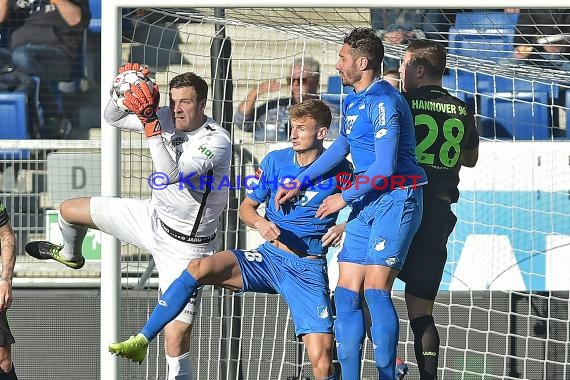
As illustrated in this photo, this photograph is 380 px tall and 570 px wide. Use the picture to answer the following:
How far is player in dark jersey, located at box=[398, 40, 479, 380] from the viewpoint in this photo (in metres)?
5.64

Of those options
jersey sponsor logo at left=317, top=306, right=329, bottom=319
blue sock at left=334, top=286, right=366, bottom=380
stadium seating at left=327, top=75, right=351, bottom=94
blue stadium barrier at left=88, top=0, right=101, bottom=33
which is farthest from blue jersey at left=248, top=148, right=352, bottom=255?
blue stadium barrier at left=88, top=0, right=101, bottom=33

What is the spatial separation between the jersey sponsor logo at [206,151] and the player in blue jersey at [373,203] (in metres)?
0.47

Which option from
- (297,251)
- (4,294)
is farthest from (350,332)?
(4,294)

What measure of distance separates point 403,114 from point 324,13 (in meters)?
1.89

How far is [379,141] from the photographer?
481 centimetres

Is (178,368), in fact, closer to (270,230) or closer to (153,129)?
(270,230)

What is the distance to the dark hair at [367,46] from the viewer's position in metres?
5.09

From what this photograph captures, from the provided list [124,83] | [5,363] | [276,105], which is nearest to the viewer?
[124,83]

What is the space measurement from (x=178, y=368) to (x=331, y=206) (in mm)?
1345

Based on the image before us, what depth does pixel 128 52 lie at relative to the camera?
692 cm

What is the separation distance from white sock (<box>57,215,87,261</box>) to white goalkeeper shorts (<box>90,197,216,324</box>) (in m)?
0.21

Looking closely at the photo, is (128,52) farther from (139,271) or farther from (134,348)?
(134,348)

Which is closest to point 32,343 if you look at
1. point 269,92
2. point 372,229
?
point 269,92

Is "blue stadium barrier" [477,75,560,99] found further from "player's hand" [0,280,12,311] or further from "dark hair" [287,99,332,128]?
"player's hand" [0,280,12,311]
